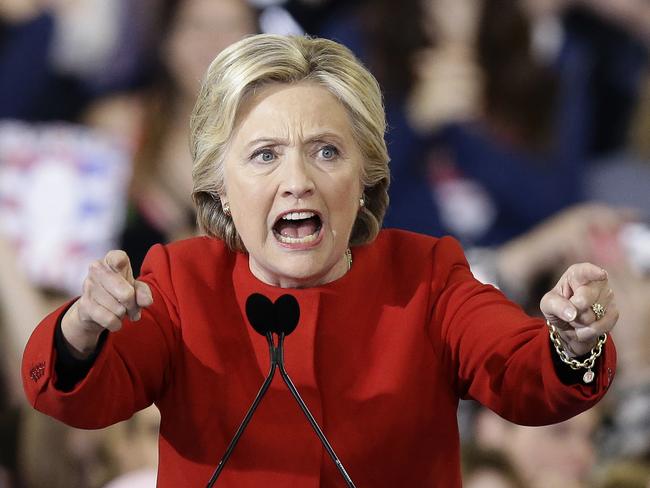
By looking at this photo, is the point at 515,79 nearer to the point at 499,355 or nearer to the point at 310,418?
the point at 499,355

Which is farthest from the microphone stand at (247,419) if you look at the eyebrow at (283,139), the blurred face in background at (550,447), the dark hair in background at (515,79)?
the dark hair in background at (515,79)

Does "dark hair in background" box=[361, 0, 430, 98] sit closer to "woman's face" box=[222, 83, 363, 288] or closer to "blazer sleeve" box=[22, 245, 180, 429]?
"woman's face" box=[222, 83, 363, 288]

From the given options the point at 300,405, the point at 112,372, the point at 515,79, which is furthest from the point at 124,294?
the point at 515,79

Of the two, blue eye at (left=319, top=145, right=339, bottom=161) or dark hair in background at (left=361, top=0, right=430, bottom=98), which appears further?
dark hair in background at (left=361, top=0, right=430, bottom=98)

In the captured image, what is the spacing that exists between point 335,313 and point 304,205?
0.19 metres

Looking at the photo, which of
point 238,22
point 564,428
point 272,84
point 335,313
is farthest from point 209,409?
point 238,22

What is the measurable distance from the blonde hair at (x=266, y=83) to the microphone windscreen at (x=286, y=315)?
1.14ft

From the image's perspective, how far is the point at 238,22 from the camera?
14.1 ft

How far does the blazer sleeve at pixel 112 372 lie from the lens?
1701mm

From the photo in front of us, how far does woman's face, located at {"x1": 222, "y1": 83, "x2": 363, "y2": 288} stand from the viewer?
1.89 m

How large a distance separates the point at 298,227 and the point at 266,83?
23 centimetres

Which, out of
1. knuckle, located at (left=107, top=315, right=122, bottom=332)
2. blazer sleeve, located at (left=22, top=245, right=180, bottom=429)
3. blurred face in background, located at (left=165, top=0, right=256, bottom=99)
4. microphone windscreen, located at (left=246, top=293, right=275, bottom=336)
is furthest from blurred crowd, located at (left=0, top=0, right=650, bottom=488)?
knuckle, located at (left=107, top=315, right=122, bottom=332)

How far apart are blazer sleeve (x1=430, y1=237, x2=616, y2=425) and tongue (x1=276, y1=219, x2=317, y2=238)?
225mm

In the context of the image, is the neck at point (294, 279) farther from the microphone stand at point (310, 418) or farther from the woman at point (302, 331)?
the microphone stand at point (310, 418)
